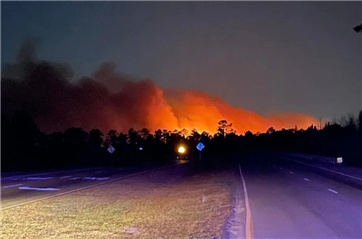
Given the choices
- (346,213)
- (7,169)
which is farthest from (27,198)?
(7,169)

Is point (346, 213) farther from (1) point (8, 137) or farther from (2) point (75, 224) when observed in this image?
(1) point (8, 137)

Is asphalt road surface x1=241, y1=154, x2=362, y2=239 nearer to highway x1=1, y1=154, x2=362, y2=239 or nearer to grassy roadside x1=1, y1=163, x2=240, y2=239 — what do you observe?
highway x1=1, y1=154, x2=362, y2=239

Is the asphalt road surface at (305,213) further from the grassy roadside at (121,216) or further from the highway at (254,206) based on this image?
the grassy roadside at (121,216)

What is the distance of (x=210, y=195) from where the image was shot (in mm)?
25250

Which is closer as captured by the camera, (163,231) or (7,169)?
(163,231)

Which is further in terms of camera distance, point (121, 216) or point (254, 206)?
point (254, 206)

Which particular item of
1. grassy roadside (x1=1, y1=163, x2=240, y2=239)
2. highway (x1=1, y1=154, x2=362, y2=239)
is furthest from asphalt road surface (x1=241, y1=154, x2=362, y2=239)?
grassy roadside (x1=1, y1=163, x2=240, y2=239)

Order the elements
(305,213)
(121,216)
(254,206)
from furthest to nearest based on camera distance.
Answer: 1. (254,206)
2. (305,213)
3. (121,216)

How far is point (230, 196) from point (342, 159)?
4822 cm

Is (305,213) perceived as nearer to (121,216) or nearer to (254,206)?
(254,206)

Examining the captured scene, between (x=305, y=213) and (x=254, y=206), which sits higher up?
(x=254, y=206)

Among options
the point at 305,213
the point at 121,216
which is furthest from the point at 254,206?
the point at 121,216

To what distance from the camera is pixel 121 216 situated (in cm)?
1698

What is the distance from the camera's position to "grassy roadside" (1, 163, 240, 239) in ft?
44.2
